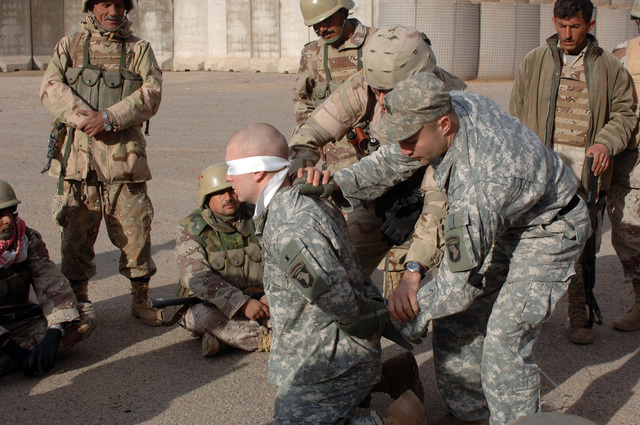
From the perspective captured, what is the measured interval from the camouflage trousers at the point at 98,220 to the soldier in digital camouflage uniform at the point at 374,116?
166 centimetres

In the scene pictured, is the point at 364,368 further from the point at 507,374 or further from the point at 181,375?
the point at 181,375

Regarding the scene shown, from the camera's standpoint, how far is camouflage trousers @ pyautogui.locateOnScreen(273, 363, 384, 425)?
339 cm

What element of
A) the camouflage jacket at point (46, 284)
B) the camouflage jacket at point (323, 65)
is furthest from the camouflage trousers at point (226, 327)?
the camouflage jacket at point (323, 65)

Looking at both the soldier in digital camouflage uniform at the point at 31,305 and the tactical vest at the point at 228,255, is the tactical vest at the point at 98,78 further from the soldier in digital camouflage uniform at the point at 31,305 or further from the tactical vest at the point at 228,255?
the tactical vest at the point at 228,255

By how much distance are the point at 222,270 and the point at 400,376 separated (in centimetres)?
161

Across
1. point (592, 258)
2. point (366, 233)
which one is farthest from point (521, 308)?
point (592, 258)

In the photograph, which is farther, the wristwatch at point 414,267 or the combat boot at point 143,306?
the combat boot at point 143,306

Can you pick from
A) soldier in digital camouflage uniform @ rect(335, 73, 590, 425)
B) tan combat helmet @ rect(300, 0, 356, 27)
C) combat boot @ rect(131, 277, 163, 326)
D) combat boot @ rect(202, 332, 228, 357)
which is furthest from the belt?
combat boot @ rect(131, 277, 163, 326)

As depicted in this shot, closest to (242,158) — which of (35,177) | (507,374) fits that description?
(507,374)

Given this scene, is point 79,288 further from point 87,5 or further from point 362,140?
point 362,140

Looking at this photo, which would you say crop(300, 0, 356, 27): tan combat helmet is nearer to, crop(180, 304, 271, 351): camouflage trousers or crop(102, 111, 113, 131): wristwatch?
crop(102, 111, 113, 131): wristwatch

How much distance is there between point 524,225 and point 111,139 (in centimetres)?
326

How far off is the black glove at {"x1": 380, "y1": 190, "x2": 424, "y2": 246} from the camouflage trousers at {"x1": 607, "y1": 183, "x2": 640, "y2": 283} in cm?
193

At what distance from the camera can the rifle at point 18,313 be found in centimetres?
472
